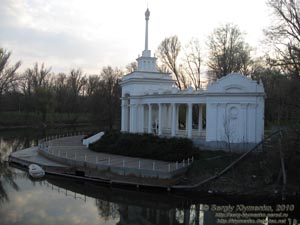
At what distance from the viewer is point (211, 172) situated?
25547mm

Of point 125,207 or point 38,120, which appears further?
point 38,120

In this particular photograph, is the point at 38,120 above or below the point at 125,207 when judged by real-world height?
above

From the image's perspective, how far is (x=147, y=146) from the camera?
104ft

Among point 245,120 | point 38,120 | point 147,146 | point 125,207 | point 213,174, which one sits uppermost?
point 245,120

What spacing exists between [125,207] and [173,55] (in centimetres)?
3989

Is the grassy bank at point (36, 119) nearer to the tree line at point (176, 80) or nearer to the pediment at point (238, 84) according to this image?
the tree line at point (176, 80)

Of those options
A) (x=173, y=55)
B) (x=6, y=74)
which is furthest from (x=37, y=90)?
(x=173, y=55)

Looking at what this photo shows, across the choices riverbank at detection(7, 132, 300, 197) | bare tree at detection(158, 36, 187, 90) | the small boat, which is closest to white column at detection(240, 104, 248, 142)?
riverbank at detection(7, 132, 300, 197)

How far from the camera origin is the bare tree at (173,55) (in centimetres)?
5869

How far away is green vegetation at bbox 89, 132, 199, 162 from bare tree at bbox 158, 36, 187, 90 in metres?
24.1

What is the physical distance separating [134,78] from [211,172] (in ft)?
53.2

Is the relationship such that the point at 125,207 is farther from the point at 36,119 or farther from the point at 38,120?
the point at 36,119

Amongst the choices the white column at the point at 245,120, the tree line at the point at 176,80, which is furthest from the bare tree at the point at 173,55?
the white column at the point at 245,120

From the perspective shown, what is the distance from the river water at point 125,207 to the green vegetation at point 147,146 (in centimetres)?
539
